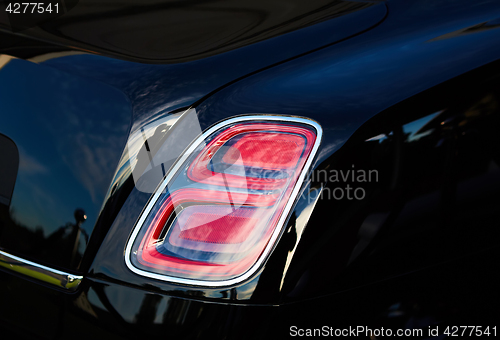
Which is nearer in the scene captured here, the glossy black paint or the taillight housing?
the taillight housing

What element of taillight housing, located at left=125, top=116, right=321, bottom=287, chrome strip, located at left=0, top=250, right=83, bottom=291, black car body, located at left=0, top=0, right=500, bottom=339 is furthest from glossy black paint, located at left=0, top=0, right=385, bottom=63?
chrome strip, located at left=0, top=250, right=83, bottom=291

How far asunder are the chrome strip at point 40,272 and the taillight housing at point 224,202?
16cm

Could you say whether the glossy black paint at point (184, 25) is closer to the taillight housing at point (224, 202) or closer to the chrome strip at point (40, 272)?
the taillight housing at point (224, 202)

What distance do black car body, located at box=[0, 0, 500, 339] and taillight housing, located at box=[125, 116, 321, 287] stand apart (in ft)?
0.06

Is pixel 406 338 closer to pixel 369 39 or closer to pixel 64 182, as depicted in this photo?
pixel 369 39

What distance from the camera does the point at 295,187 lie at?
1.06 metres

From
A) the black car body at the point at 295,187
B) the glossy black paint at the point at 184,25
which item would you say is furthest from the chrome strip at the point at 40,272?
the glossy black paint at the point at 184,25

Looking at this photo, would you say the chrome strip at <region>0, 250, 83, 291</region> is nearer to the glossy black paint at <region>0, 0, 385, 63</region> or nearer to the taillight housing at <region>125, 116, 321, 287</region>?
the taillight housing at <region>125, 116, 321, 287</region>

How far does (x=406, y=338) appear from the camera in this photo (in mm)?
1135

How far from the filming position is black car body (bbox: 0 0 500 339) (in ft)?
3.47

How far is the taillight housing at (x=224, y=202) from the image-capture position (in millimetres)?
1072

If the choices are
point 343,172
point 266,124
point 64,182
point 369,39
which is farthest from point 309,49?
point 64,182

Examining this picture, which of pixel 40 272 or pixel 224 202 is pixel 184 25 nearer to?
pixel 224 202

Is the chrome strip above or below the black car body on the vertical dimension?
below
